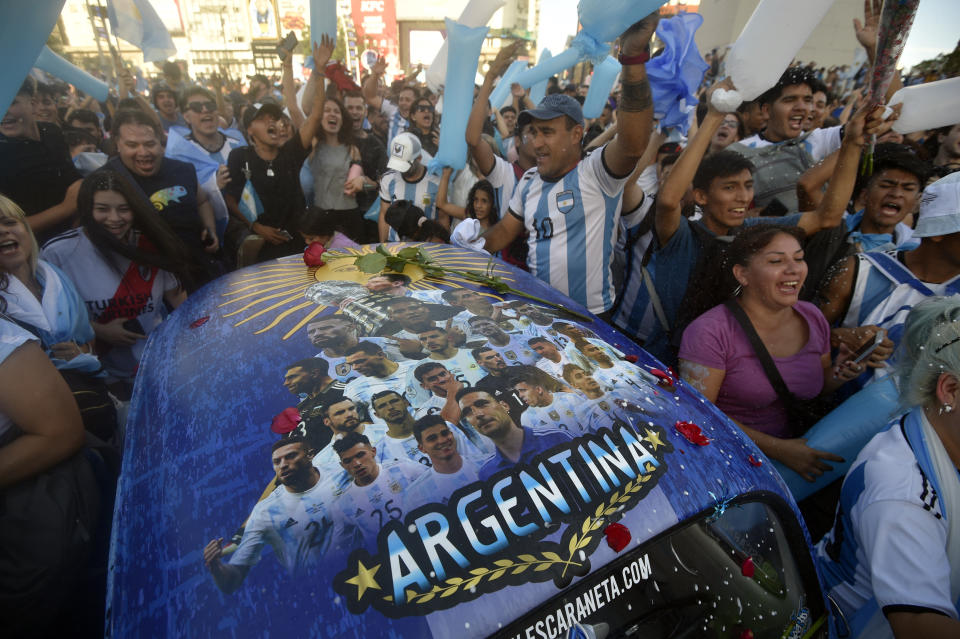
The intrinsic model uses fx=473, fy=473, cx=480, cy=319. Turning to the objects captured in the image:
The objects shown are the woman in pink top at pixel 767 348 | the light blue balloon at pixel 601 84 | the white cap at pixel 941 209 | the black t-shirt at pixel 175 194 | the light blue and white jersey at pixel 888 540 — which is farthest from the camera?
the light blue balloon at pixel 601 84

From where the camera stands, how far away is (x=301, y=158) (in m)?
4.44

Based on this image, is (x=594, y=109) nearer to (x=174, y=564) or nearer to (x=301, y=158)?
(x=301, y=158)

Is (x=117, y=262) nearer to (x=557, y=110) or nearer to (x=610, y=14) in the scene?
(x=557, y=110)

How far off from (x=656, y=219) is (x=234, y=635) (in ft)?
8.50

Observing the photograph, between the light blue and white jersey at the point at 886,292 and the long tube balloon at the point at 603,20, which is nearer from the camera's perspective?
the long tube balloon at the point at 603,20

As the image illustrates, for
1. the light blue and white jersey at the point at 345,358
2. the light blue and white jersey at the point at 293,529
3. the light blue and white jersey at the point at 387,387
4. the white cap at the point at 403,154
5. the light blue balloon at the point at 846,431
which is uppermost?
the white cap at the point at 403,154

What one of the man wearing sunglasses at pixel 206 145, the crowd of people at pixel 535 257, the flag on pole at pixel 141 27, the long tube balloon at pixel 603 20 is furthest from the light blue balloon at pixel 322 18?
the long tube balloon at pixel 603 20

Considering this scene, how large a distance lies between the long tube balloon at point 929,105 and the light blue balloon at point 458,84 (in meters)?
2.53

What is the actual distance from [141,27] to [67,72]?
1578mm

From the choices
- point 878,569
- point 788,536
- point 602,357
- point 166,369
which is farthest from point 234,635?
point 878,569

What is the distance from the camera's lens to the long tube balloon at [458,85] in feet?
11.1

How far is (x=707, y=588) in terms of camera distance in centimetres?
122

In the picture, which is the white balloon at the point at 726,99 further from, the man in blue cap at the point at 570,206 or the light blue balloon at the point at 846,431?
the light blue balloon at the point at 846,431

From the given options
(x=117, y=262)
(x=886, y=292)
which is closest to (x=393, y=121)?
(x=117, y=262)
